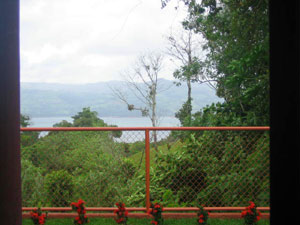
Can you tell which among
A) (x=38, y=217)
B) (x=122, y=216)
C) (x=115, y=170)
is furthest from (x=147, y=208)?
(x=38, y=217)

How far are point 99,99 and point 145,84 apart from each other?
2.07m

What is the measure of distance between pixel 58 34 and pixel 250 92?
8.42m

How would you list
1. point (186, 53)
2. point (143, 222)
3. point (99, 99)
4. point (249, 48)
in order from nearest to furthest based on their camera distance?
1. point (143, 222)
2. point (249, 48)
3. point (186, 53)
4. point (99, 99)

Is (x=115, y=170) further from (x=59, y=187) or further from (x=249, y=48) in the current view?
(x=249, y=48)

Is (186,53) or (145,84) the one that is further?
(145,84)

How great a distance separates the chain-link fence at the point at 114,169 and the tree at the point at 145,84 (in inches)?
242

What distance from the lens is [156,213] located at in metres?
3.62

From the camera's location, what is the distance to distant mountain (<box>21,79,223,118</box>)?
9445mm

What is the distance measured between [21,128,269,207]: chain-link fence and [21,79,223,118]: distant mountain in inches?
184

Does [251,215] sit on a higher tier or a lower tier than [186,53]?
lower

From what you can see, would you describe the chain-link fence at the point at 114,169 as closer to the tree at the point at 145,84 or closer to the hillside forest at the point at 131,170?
the hillside forest at the point at 131,170

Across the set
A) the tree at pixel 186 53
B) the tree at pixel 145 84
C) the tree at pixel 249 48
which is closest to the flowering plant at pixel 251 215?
the tree at pixel 249 48

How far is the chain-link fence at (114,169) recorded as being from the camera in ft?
13.3
